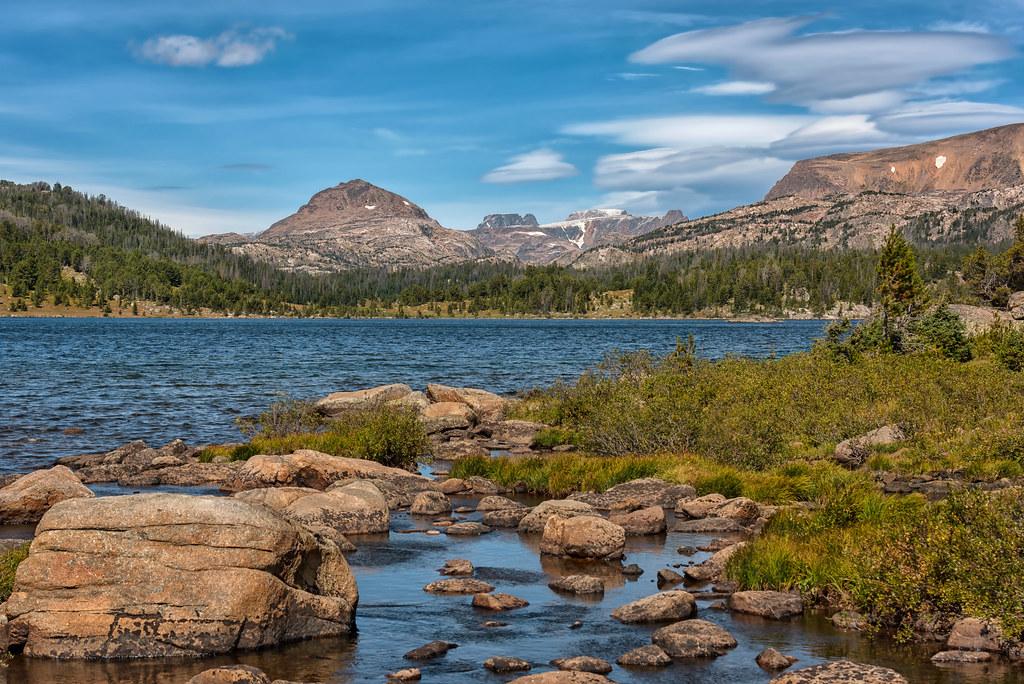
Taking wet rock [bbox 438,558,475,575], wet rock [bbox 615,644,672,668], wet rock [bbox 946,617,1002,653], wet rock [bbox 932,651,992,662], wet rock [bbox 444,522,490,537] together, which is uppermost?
wet rock [bbox 946,617,1002,653]

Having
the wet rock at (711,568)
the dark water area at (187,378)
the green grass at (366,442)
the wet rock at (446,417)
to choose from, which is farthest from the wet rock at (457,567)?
the wet rock at (446,417)

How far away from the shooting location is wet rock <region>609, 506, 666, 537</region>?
23.2 metres

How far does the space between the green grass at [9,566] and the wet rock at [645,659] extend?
9.91 m

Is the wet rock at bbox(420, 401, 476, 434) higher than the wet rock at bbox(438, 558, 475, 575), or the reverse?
the wet rock at bbox(420, 401, 476, 434)

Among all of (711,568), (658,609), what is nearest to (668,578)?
(711,568)

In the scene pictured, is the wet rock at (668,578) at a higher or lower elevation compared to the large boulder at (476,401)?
lower

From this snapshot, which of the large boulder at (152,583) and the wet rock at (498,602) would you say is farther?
the wet rock at (498,602)

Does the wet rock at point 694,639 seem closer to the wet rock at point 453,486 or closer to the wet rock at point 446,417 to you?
the wet rock at point 453,486

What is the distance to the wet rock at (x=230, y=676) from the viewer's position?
41.5ft

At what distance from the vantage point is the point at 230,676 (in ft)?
41.7

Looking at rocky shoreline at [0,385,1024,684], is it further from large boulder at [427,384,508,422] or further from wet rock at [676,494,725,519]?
large boulder at [427,384,508,422]

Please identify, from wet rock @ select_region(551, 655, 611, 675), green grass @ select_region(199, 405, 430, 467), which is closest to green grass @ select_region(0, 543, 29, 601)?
wet rock @ select_region(551, 655, 611, 675)

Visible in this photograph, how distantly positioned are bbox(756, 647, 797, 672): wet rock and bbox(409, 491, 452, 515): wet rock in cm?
1312

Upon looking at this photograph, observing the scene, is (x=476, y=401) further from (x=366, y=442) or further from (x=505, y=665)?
(x=505, y=665)
